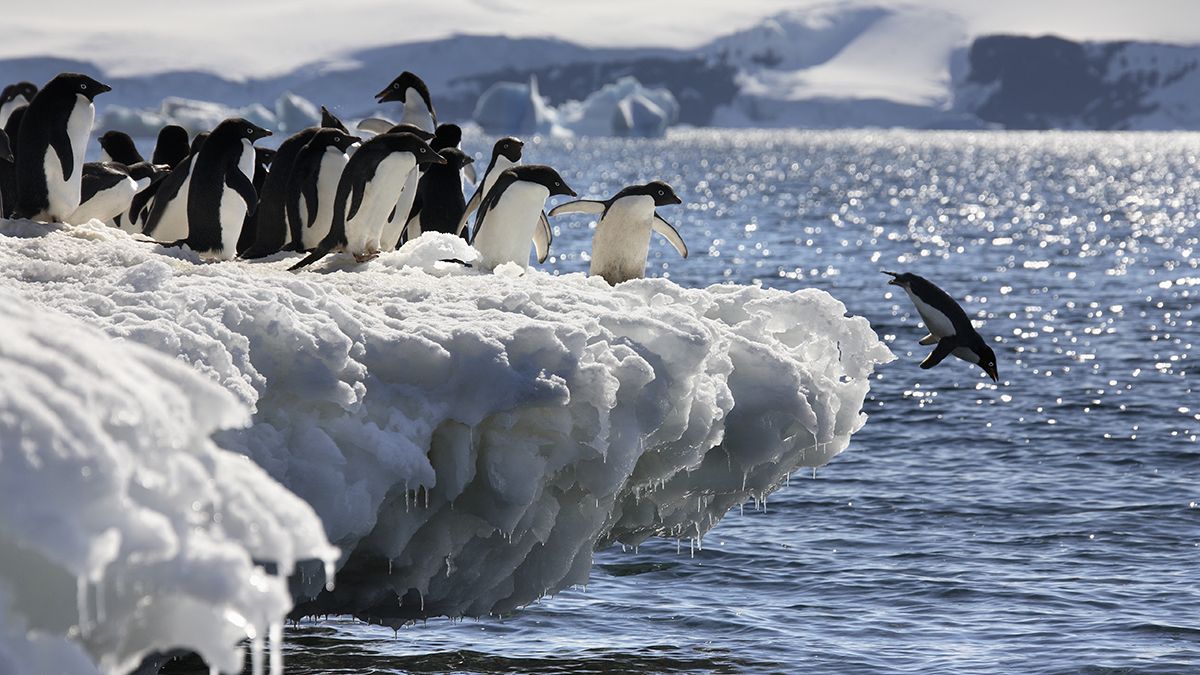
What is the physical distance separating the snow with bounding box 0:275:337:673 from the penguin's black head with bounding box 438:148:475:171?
6.97 meters

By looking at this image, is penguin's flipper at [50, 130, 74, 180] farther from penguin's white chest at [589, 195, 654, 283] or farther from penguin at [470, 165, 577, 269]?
penguin's white chest at [589, 195, 654, 283]

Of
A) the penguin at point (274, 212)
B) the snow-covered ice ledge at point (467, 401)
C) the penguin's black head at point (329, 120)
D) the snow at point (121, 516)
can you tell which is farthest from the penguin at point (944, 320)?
the snow at point (121, 516)

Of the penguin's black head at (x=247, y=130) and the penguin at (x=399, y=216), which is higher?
the penguin's black head at (x=247, y=130)

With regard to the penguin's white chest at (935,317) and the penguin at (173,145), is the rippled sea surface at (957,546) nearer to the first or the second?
the penguin's white chest at (935,317)

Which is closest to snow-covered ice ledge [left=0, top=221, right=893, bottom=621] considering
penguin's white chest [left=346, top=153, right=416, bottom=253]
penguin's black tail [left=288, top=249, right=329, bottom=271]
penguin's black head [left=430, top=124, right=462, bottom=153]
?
penguin's black tail [left=288, top=249, right=329, bottom=271]

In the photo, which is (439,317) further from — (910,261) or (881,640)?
(910,261)

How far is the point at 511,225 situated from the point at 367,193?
1.14 metres

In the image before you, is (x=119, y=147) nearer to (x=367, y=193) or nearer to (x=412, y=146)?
(x=412, y=146)

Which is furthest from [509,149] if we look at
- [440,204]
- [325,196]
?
[325,196]

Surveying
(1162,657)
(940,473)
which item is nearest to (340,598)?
(1162,657)

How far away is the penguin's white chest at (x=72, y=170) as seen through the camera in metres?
9.67

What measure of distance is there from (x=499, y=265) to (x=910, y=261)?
30077 mm

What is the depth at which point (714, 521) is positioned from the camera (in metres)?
9.46

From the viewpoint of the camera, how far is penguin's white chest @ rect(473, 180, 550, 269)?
10438 millimetres
